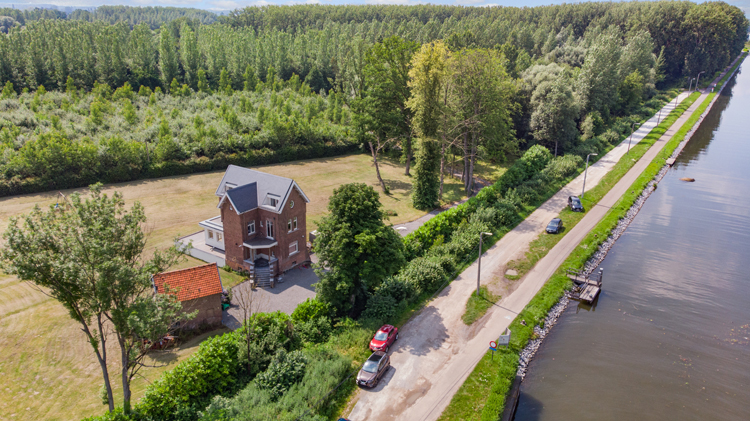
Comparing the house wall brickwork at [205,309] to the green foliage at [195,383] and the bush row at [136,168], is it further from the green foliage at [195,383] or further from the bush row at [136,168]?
the bush row at [136,168]

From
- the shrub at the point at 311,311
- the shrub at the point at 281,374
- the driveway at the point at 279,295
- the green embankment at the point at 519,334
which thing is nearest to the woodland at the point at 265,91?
the green embankment at the point at 519,334

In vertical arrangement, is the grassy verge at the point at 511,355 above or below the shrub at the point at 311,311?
below

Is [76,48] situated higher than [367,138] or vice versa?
[76,48]

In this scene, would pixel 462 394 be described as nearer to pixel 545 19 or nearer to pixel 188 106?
pixel 188 106

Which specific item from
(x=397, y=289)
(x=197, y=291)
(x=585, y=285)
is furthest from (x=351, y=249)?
(x=585, y=285)

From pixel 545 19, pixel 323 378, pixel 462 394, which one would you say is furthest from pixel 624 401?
pixel 545 19

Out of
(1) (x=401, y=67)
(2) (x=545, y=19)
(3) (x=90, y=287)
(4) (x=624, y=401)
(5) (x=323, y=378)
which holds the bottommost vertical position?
(4) (x=624, y=401)
